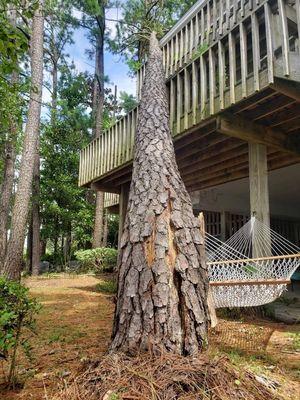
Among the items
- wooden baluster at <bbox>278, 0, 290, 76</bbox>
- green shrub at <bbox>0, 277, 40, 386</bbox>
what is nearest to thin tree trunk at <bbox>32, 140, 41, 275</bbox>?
green shrub at <bbox>0, 277, 40, 386</bbox>

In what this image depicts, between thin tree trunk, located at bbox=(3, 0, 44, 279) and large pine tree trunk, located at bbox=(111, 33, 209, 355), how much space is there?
13.9 ft

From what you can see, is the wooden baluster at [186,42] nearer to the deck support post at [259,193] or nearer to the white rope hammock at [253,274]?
the deck support post at [259,193]

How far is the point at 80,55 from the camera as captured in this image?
1484 centimetres

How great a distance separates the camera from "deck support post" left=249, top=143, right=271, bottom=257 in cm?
338

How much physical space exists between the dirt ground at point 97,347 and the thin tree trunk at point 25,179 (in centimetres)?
182

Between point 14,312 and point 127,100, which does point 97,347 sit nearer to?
point 14,312

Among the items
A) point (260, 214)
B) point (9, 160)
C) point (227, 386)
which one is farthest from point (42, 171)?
point (227, 386)

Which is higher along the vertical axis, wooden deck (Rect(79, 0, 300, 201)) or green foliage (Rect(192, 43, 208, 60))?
green foliage (Rect(192, 43, 208, 60))

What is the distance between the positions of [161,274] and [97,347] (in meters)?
1.08

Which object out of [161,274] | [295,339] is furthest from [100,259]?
[161,274]

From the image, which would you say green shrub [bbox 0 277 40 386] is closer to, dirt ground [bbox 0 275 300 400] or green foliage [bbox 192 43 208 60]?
dirt ground [bbox 0 275 300 400]

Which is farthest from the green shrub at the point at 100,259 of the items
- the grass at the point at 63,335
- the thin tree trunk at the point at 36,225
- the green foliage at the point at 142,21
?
the grass at the point at 63,335

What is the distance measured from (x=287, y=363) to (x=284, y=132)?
2.98 meters

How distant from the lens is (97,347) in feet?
7.20
